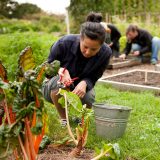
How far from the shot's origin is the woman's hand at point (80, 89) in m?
3.83

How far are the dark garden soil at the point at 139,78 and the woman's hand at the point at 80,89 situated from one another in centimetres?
316

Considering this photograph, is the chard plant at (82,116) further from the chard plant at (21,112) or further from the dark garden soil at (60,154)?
the chard plant at (21,112)

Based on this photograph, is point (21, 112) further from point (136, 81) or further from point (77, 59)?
point (136, 81)

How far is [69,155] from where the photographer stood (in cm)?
329

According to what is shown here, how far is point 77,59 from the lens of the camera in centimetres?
407

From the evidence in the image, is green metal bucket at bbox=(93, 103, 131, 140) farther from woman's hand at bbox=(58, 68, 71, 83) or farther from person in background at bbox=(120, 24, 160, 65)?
person in background at bbox=(120, 24, 160, 65)

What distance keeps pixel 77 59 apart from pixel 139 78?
12.0 feet

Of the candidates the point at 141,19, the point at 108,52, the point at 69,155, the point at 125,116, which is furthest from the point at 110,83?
the point at 141,19

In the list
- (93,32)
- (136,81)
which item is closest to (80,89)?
(93,32)

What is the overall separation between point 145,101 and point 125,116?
1954 millimetres

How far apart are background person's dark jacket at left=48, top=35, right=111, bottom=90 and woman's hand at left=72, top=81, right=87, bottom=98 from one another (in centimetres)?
13

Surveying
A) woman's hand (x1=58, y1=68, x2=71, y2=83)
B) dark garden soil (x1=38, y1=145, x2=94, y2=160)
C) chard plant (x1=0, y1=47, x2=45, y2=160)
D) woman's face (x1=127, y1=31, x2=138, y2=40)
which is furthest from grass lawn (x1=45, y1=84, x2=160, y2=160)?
woman's face (x1=127, y1=31, x2=138, y2=40)

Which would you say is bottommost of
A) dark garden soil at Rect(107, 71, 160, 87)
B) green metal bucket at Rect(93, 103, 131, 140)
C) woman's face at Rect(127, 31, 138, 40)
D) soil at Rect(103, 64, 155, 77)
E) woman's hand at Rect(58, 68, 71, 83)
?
soil at Rect(103, 64, 155, 77)

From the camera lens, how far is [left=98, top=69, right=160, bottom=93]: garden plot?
644 centimetres
